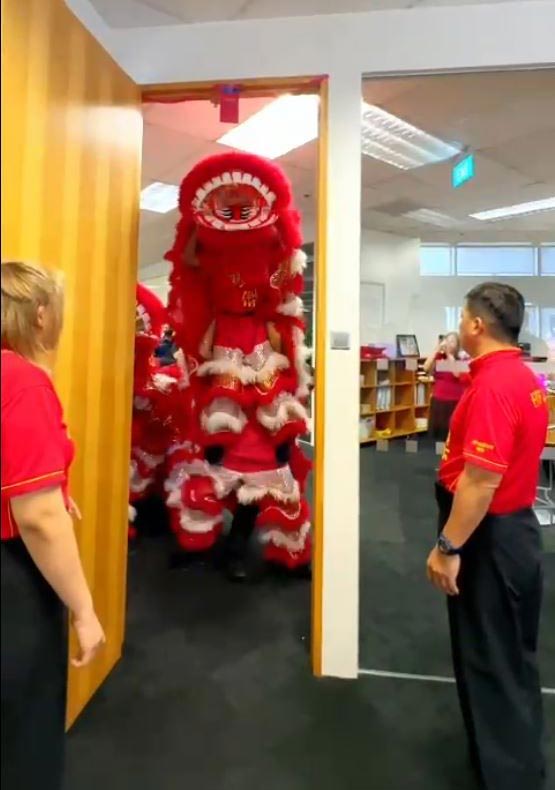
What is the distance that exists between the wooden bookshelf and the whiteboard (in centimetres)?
12

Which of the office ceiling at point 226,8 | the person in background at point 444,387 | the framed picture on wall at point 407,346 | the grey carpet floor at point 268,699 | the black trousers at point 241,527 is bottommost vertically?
the grey carpet floor at point 268,699

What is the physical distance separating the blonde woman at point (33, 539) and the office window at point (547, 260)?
8.67ft

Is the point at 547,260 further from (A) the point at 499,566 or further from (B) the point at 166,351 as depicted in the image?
(B) the point at 166,351

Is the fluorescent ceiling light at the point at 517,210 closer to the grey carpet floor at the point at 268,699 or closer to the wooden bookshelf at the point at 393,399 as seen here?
the wooden bookshelf at the point at 393,399

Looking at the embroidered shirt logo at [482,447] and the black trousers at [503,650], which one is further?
the black trousers at [503,650]

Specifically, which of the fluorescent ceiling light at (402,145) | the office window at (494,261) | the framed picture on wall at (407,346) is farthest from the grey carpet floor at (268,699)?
the fluorescent ceiling light at (402,145)

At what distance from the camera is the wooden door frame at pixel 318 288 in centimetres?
199

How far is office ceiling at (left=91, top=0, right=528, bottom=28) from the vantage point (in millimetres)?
1909

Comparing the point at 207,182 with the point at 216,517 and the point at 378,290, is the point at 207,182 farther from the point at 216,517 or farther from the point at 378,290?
the point at 216,517

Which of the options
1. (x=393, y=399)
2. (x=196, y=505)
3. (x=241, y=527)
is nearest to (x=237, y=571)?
(x=241, y=527)

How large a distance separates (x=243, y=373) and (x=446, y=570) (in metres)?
1.41

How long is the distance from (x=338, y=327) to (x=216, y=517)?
120 centimetres

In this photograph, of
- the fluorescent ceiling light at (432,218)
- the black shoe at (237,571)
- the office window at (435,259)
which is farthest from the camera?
the office window at (435,259)

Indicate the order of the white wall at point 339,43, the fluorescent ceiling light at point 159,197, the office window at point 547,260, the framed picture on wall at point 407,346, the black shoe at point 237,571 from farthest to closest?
the fluorescent ceiling light at point 159,197 → the office window at point 547,260 → the black shoe at point 237,571 → the framed picture on wall at point 407,346 → the white wall at point 339,43
